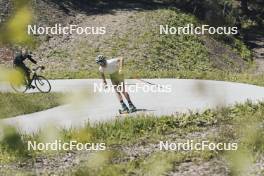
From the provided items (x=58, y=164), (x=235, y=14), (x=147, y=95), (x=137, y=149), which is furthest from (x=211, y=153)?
(x=235, y=14)

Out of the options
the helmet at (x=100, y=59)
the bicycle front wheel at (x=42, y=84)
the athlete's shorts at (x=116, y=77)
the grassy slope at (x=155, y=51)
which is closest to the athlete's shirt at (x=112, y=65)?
the athlete's shorts at (x=116, y=77)

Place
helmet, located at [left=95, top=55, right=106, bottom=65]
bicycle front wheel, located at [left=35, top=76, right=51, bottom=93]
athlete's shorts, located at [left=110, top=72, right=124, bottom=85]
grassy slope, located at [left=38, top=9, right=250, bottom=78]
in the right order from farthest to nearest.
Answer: grassy slope, located at [left=38, top=9, right=250, bottom=78] < bicycle front wheel, located at [left=35, top=76, right=51, bottom=93] < athlete's shorts, located at [left=110, top=72, right=124, bottom=85] < helmet, located at [left=95, top=55, right=106, bottom=65]

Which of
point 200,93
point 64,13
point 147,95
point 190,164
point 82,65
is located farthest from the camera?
point 64,13

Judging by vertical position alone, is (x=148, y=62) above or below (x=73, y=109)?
below

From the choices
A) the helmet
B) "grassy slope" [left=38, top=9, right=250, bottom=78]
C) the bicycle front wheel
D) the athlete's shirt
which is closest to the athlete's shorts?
the athlete's shirt

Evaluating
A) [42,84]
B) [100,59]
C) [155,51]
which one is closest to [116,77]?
[100,59]

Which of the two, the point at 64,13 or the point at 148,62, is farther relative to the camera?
the point at 64,13

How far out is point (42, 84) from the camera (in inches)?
824

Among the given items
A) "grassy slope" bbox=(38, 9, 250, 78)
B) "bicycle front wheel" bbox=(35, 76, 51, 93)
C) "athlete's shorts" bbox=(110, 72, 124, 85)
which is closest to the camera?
"athlete's shorts" bbox=(110, 72, 124, 85)

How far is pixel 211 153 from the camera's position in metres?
9.61

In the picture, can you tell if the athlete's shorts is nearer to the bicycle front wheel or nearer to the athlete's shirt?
the athlete's shirt

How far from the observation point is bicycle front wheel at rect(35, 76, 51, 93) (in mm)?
20609

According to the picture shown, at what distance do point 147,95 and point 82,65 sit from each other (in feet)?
51.2

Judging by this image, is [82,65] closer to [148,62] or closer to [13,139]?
[148,62]
